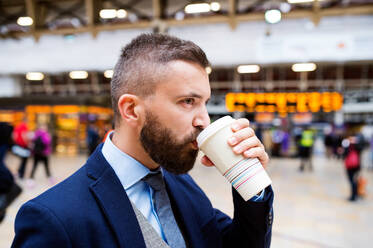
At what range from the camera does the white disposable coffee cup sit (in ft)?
3.13

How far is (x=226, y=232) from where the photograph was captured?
4.29 ft

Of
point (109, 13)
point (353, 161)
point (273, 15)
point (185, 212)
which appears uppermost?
point (109, 13)

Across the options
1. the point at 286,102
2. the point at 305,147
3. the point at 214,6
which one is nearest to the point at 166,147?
the point at 214,6

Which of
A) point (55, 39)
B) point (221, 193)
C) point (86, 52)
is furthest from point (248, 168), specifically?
point (55, 39)

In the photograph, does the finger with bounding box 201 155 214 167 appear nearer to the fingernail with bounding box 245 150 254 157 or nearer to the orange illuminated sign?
the fingernail with bounding box 245 150 254 157

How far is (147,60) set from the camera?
1.09 metres

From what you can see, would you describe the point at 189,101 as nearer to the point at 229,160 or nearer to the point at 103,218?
the point at 229,160

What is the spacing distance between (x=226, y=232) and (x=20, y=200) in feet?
20.6

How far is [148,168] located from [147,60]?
1.31ft

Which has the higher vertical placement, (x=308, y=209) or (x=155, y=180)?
(x=155, y=180)

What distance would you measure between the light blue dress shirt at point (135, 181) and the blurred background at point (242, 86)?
2.41ft

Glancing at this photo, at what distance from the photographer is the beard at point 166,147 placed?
105 centimetres

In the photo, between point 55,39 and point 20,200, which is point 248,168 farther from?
point 55,39

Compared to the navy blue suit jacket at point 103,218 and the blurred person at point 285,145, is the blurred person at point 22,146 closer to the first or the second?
the navy blue suit jacket at point 103,218
